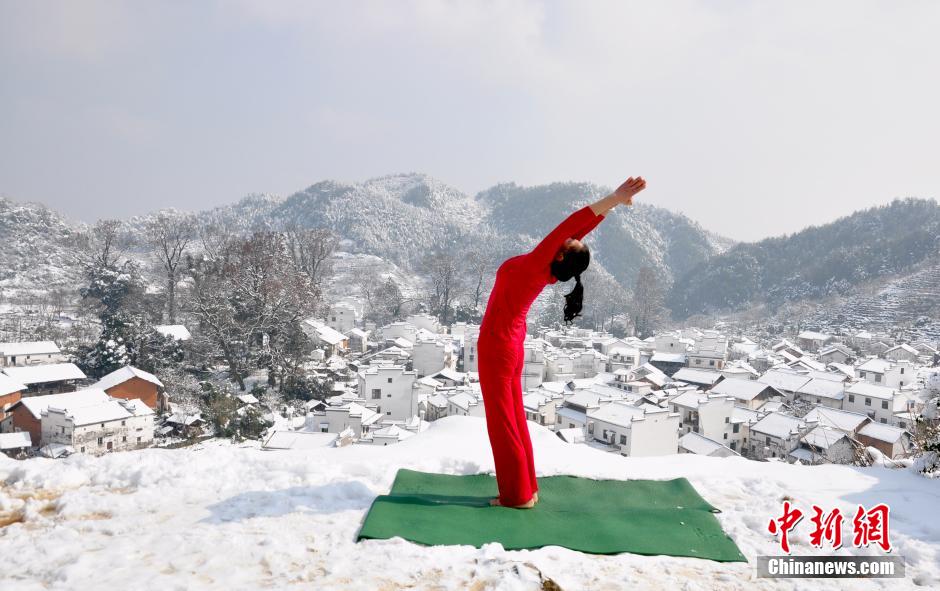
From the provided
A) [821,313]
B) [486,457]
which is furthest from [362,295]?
[486,457]

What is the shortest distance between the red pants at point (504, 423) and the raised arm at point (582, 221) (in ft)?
2.09

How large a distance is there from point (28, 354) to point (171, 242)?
41.4ft

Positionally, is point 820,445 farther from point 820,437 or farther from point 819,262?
point 819,262

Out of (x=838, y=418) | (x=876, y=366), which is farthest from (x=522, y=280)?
(x=876, y=366)

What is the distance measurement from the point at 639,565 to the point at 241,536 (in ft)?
7.16

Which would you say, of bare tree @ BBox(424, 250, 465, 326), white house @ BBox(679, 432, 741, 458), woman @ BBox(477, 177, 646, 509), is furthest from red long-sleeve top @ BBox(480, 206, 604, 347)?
bare tree @ BBox(424, 250, 465, 326)

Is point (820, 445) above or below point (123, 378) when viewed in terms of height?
below

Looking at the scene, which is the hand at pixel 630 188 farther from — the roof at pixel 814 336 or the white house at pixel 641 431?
the roof at pixel 814 336

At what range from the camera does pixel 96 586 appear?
7.55 feet

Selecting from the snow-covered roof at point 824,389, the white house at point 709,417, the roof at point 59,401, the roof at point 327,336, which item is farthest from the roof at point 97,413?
the snow-covered roof at point 824,389

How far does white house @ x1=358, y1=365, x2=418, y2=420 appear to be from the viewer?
21.0m

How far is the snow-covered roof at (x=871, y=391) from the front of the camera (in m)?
21.8

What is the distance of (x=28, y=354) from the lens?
2238cm

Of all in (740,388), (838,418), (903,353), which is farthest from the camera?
(903,353)
